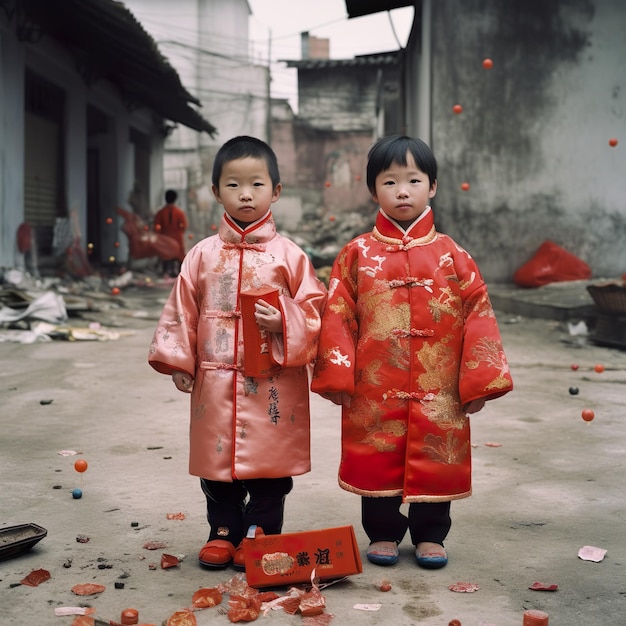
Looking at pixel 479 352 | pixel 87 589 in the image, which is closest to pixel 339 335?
pixel 479 352

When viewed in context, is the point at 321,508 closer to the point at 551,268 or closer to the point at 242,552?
the point at 242,552

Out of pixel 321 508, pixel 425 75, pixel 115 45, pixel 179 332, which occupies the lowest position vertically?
pixel 321 508

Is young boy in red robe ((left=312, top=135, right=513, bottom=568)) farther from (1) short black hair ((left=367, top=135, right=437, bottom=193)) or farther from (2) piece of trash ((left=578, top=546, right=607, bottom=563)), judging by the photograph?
(2) piece of trash ((left=578, top=546, right=607, bottom=563))

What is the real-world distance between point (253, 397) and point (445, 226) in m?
8.25

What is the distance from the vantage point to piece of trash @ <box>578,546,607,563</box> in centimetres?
270

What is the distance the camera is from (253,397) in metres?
2.67

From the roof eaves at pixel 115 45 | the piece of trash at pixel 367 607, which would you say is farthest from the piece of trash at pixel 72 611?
the roof eaves at pixel 115 45

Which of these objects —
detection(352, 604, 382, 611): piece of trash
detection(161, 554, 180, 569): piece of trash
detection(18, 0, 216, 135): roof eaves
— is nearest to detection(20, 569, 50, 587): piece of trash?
detection(161, 554, 180, 569): piece of trash

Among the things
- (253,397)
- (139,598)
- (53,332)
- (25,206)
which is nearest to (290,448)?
(253,397)

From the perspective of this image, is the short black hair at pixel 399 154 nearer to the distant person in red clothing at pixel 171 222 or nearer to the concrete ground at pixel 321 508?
the concrete ground at pixel 321 508

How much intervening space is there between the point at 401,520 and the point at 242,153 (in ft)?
4.23

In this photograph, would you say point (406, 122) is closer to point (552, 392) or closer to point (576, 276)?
point (576, 276)

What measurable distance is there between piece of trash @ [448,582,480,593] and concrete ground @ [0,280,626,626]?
21 mm

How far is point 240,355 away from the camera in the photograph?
2.69 metres
